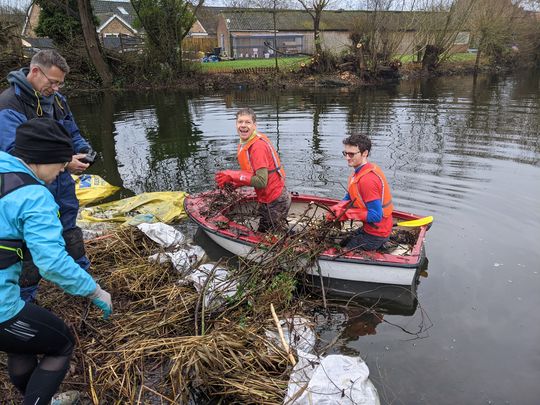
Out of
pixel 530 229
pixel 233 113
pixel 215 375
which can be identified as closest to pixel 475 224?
pixel 530 229

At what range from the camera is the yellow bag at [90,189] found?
7563mm

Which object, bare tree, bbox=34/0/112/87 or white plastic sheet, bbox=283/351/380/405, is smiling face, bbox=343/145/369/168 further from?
bare tree, bbox=34/0/112/87

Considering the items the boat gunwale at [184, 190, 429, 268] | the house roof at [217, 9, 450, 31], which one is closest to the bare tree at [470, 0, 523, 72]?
the house roof at [217, 9, 450, 31]

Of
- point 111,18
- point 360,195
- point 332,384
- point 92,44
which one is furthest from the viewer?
point 111,18

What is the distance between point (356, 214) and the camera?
→ 478 centimetres

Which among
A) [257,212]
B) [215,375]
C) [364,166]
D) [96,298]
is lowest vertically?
[215,375]

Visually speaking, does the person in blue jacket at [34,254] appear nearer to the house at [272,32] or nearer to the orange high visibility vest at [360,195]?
the orange high visibility vest at [360,195]

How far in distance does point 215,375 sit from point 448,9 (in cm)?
3054

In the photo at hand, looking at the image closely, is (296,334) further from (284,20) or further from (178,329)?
(284,20)

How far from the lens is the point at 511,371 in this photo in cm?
389

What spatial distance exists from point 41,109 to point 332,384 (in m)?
3.42

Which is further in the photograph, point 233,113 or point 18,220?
point 233,113

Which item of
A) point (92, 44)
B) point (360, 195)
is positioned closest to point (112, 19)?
point (92, 44)

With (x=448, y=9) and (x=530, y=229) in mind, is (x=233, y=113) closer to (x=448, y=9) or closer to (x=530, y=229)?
(x=530, y=229)
